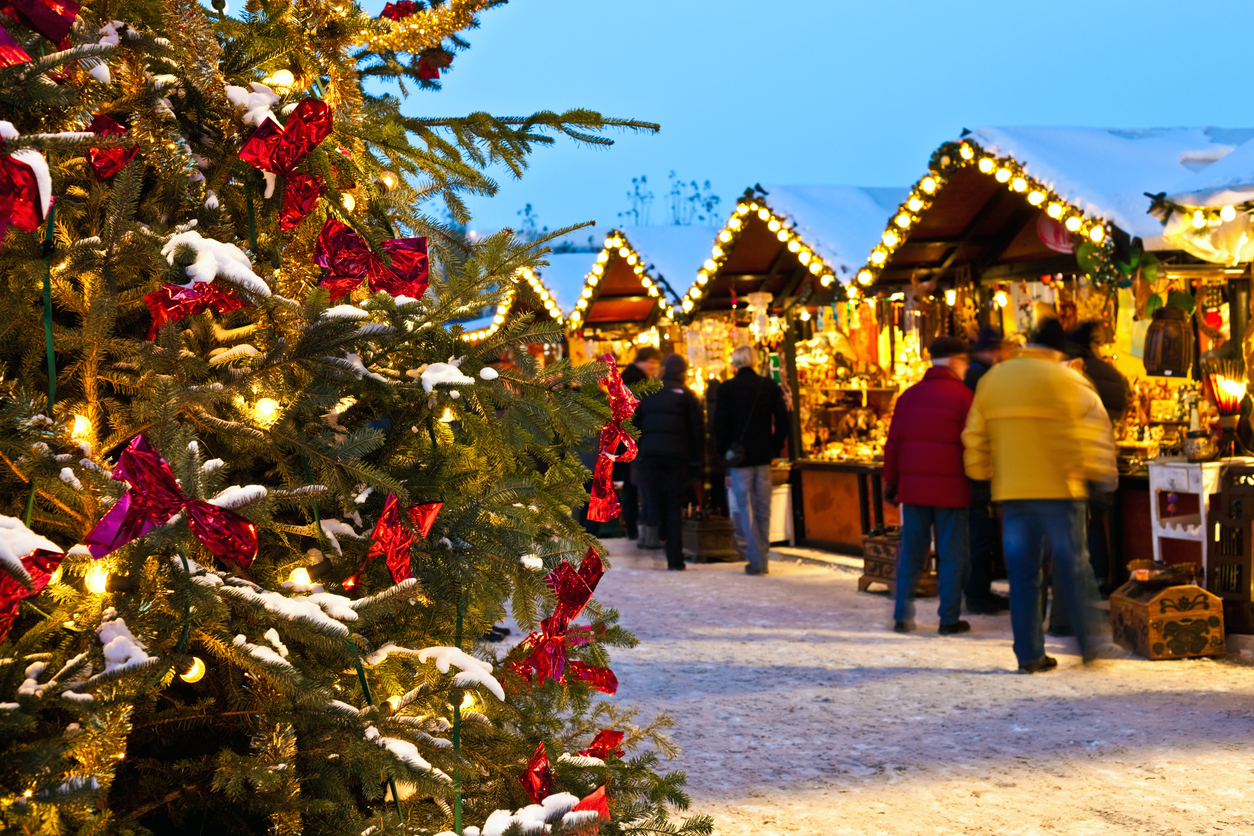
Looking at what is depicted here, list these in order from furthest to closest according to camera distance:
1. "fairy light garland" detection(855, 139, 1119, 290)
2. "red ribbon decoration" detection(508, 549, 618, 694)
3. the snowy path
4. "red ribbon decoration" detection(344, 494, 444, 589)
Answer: "fairy light garland" detection(855, 139, 1119, 290) → the snowy path → "red ribbon decoration" detection(508, 549, 618, 694) → "red ribbon decoration" detection(344, 494, 444, 589)

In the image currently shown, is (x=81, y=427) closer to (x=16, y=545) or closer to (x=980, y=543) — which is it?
(x=16, y=545)

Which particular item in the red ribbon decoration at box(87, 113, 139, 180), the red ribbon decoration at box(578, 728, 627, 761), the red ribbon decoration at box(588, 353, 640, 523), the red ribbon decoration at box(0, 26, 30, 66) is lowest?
the red ribbon decoration at box(578, 728, 627, 761)

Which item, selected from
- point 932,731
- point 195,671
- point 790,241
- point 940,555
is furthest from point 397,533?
point 790,241

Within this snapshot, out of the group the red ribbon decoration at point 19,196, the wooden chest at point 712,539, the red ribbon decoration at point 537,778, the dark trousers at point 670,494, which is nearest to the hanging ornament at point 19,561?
the red ribbon decoration at point 19,196

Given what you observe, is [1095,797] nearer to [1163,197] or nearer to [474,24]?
[474,24]

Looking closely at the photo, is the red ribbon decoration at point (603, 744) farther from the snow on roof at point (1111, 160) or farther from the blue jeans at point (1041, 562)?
the snow on roof at point (1111, 160)

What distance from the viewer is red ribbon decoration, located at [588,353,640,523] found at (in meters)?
2.53

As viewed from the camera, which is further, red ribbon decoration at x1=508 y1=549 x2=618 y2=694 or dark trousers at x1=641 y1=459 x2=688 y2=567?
dark trousers at x1=641 y1=459 x2=688 y2=567

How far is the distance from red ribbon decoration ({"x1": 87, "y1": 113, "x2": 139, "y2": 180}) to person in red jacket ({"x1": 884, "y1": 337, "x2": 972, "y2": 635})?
18.7ft

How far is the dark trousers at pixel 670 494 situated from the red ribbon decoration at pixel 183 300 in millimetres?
8138

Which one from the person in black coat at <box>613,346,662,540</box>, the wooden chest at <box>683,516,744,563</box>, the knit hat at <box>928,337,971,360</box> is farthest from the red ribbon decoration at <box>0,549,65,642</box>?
the wooden chest at <box>683,516,744,563</box>

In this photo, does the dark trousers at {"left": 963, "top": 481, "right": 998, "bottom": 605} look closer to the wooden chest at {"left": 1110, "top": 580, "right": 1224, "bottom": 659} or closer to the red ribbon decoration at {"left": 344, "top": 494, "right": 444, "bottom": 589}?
the wooden chest at {"left": 1110, "top": 580, "right": 1224, "bottom": 659}

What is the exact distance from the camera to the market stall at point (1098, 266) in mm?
7254

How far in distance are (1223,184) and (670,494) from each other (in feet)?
16.9
